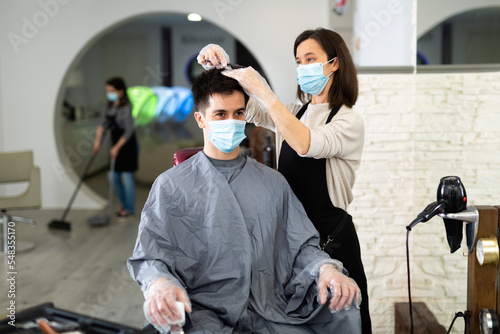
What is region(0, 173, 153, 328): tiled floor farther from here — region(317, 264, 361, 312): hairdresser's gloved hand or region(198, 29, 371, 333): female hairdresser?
region(317, 264, 361, 312): hairdresser's gloved hand

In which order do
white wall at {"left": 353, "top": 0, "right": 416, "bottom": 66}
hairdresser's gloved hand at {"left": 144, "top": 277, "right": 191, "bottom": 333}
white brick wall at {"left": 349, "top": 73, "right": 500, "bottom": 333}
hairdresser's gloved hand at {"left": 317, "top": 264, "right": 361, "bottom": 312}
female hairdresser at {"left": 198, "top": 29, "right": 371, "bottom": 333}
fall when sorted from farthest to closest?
white wall at {"left": 353, "top": 0, "right": 416, "bottom": 66} < white brick wall at {"left": 349, "top": 73, "right": 500, "bottom": 333} < female hairdresser at {"left": 198, "top": 29, "right": 371, "bottom": 333} < hairdresser's gloved hand at {"left": 317, "top": 264, "right": 361, "bottom": 312} < hairdresser's gloved hand at {"left": 144, "top": 277, "right": 191, "bottom": 333}

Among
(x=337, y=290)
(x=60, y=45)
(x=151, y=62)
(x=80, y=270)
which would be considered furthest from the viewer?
(x=151, y=62)

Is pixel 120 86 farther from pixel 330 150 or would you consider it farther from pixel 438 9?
pixel 330 150

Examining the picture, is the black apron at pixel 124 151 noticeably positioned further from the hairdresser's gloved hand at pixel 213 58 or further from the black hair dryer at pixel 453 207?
the black hair dryer at pixel 453 207

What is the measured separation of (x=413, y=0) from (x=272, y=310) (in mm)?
2150

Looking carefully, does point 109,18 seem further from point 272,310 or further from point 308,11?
point 272,310

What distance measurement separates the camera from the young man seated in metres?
1.61

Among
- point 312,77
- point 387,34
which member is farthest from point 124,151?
point 312,77

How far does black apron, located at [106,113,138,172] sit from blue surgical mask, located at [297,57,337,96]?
441 centimetres

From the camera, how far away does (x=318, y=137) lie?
1802mm

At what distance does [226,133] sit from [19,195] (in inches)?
162

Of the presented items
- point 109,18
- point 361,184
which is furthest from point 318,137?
point 109,18

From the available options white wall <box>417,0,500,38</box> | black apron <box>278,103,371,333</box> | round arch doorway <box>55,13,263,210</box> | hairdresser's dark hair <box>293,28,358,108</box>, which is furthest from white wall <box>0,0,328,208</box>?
black apron <box>278,103,371,333</box>

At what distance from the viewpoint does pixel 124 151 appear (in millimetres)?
6223
